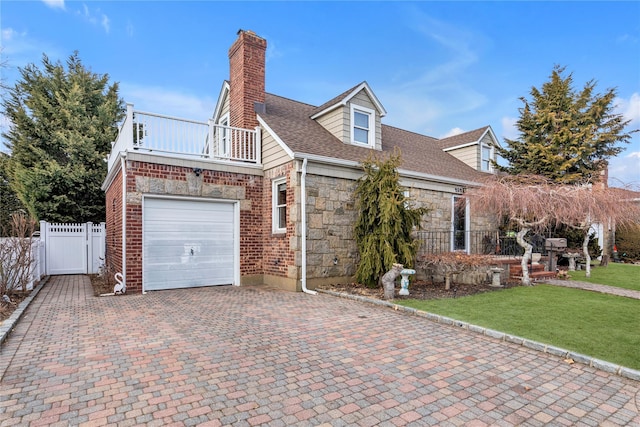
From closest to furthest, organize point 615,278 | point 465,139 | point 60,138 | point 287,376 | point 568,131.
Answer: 1. point 287,376
2. point 615,278
3. point 568,131
4. point 465,139
5. point 60,138

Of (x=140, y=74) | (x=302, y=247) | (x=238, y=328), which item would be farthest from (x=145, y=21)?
(x=238, y=328)

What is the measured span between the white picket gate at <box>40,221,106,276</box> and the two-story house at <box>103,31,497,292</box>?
3148 millimetres

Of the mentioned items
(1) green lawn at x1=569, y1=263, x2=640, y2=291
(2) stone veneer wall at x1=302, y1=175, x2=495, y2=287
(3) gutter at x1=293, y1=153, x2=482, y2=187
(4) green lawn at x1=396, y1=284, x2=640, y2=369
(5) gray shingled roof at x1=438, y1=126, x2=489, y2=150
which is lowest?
(1) green lawn at x1=569, y1=263, x2=640, y2=291

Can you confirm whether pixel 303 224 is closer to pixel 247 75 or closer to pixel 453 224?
pixel 247 75

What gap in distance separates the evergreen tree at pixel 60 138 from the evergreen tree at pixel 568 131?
64.3ft

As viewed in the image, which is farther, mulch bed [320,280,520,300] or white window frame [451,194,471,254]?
white window frame [451,194,471,254]

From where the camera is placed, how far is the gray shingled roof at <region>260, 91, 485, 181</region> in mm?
9508

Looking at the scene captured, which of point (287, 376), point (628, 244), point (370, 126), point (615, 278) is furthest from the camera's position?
point (628, 244)

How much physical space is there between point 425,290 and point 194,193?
635 cm

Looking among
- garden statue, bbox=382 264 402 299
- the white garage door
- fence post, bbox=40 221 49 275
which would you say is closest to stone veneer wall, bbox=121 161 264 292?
the white garage door

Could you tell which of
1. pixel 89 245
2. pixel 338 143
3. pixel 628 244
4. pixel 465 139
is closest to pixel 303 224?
pixel 338 143

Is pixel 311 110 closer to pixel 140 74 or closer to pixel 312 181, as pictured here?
pixel 312 181

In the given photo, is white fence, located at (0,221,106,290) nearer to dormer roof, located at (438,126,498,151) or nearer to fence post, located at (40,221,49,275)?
fence post, located at (40,221,49,275)

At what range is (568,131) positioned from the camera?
1347 centimetres
